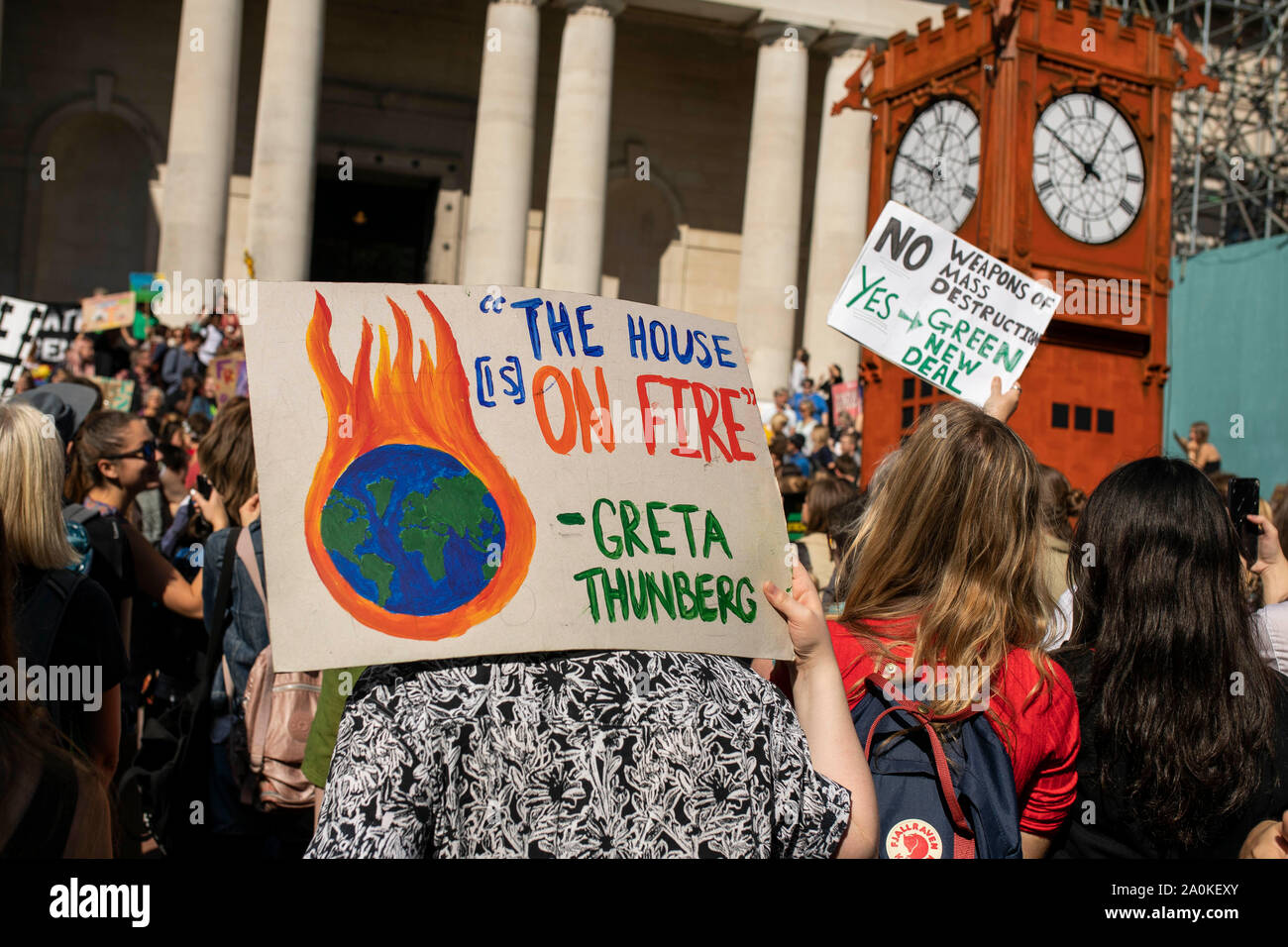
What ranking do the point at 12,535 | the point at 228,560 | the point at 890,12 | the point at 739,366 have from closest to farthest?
the point at 739,366
the point at 12,535
the point at 228,560
the point at 890,12

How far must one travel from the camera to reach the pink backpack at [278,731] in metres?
3.61

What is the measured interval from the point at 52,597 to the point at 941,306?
3428 mm

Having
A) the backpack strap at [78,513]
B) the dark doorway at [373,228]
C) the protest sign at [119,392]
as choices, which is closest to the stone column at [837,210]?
the dark doorway at [373,228]

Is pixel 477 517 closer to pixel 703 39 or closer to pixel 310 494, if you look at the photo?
pixel 310 494

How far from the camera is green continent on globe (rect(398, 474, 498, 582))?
2016 mm

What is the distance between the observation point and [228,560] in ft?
13.0

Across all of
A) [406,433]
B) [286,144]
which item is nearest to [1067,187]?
[406,433]

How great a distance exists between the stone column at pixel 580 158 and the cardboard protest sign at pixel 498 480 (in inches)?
772

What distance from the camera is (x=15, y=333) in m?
9.78

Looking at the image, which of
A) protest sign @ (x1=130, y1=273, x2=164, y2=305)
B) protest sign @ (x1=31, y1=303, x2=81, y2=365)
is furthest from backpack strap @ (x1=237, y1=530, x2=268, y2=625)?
protest sign @ (x1=130, y1=273, x2=164, y2=305)

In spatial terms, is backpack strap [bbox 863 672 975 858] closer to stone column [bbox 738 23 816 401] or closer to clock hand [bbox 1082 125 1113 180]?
clock hand [bbox 1082 125 1113 180]
